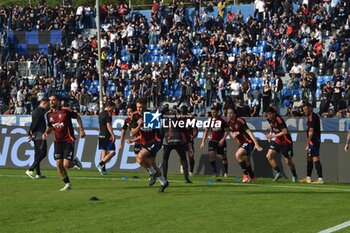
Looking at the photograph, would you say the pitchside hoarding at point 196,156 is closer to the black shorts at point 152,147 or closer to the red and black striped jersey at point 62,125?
the black shorts at point 152,147

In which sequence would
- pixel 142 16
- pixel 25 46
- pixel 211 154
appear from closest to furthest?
1. pixel 211 154
2. pixel 142 16
3. pixel 25 46

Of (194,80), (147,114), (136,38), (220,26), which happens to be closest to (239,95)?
(194,80)

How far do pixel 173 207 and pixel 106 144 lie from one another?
30.1ft

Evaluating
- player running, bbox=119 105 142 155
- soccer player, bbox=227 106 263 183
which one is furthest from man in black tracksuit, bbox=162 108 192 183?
soccer player, bbox=227 106 263 183

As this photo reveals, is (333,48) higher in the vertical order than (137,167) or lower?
higher

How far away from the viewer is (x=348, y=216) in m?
14.7

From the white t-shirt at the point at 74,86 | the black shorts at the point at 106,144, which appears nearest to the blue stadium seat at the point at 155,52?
the white t-shirt at the point at 74,86

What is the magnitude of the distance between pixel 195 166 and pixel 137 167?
179 cm

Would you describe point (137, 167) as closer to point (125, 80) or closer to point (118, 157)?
point (118, 157)

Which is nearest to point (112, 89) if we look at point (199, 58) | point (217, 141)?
point (199, 58)

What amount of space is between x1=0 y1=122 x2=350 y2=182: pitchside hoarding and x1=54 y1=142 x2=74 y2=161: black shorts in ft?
21.1

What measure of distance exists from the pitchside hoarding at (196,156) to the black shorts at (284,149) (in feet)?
3.44

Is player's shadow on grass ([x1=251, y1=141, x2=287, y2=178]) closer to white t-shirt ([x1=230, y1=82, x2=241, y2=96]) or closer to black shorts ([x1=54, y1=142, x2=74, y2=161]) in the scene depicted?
black shorts ([x1=54, y1=142, x2=74, y2=161])

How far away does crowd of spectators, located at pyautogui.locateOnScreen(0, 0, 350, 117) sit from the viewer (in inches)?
1433
